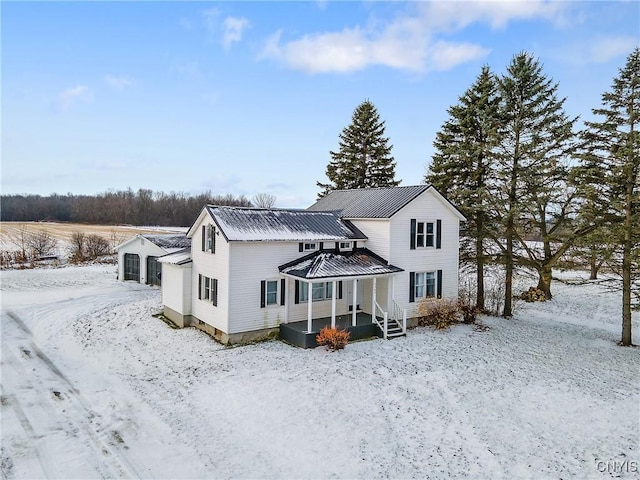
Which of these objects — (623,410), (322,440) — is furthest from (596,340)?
(322,440)

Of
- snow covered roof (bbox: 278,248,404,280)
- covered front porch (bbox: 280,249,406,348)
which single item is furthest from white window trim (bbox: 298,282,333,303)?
snow covered roof (bbox: 278,248,404,280)

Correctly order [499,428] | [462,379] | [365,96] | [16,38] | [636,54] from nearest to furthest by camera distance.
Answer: [499,428], [462,379], [16,38], [636,54], [365,96]

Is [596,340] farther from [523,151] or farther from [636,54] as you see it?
[636,54]

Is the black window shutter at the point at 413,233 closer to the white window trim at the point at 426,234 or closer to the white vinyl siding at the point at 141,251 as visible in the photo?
the white window trim at the point at 426,234

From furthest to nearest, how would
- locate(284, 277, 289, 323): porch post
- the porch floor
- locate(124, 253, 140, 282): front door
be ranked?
locate(124, 253, 140, 282): front door
locate(284, 277, 289, 323): porch post
the porch floor

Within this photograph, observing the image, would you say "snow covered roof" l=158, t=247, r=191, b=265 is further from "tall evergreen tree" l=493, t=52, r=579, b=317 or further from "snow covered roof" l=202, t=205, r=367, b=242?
"tall evergreen tree" l=493, t=52, r=579, b=317

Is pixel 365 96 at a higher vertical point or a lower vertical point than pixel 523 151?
higher

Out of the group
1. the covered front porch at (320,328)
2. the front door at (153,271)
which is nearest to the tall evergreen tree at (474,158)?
the covered front porch at (320,328)
